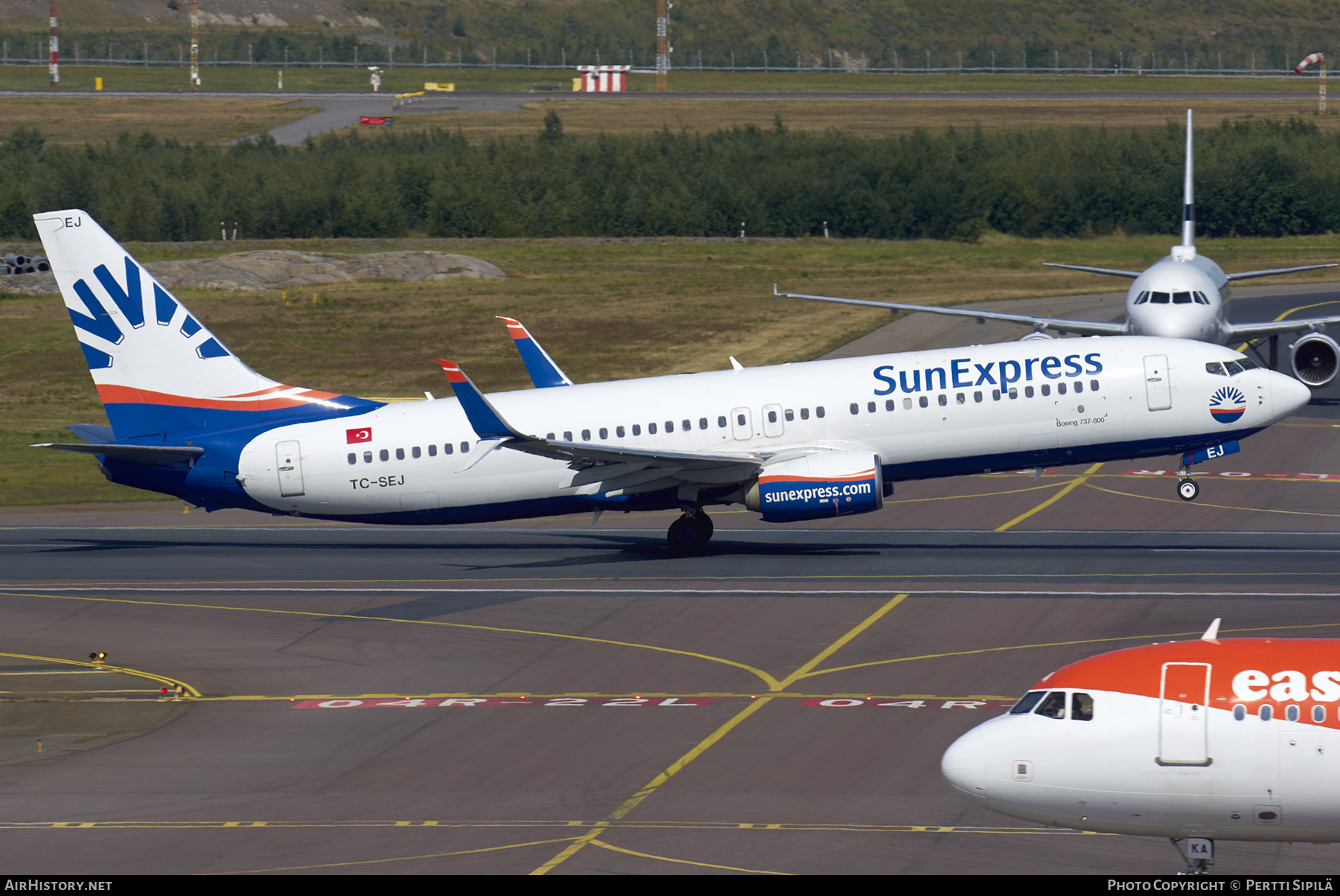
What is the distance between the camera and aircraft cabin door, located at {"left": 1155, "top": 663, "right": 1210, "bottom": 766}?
18.9 meters

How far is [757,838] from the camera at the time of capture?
23.1 m

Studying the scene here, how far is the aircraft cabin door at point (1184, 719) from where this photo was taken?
18.9 m

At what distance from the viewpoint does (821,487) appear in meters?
41.7

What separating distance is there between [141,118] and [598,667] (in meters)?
171

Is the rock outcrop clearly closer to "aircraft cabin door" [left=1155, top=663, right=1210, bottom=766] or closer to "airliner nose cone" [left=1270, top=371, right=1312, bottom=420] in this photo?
"airliner nose cone" [left=1270, top=371, right=1312, bottom=420]

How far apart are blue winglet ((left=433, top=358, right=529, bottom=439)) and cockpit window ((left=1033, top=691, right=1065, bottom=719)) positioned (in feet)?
70.2

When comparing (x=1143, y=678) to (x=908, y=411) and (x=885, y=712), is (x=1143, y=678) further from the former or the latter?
(x=908, y=411)

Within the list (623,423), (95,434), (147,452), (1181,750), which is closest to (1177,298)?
(623,423)

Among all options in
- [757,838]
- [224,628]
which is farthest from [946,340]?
[757,838]

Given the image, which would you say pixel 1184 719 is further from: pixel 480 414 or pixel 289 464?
pixel 289 464

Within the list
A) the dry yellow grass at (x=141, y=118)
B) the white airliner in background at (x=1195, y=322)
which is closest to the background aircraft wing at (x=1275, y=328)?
the white airliner in background at (x=1195, y=322)

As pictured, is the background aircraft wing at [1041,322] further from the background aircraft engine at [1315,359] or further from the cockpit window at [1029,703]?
the cockpit window at [1029,703]

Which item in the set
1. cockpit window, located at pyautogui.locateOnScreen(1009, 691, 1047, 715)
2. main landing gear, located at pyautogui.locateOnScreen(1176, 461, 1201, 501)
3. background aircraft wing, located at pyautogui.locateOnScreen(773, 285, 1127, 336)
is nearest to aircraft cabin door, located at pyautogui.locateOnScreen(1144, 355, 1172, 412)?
main landing gear, located at pyautogui.locateOnScreen(1176, 461, 1201, 501)

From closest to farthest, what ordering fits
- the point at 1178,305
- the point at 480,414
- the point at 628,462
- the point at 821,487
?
the point at 480,414, the point at 821,487, the point at 628,462, the point at 1178,305
